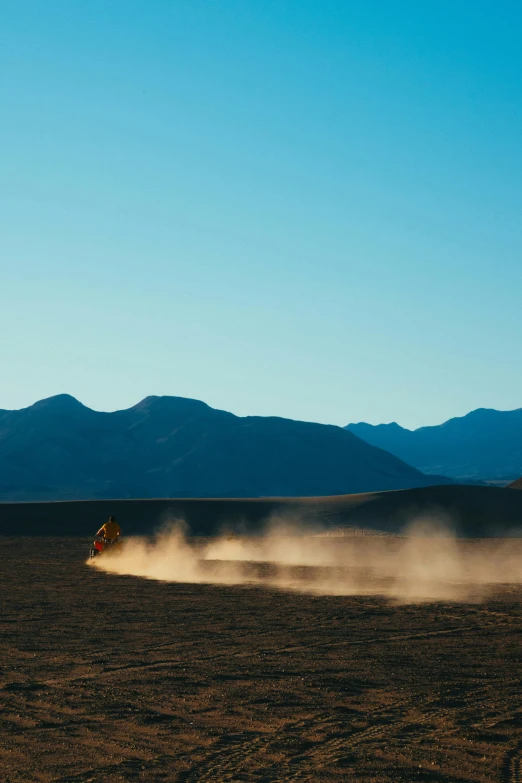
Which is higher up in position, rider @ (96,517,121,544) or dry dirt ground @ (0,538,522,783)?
rider @ (96,517,121,544)

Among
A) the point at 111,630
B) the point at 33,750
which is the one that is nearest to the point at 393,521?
the point at 111,630

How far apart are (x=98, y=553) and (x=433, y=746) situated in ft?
82.3

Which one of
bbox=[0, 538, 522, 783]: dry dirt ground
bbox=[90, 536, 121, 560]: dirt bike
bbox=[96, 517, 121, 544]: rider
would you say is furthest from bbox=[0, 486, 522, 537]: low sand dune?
bbox=[0, 538, 522, 783]: dry dirt ground

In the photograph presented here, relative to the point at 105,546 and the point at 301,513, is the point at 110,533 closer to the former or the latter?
the point at 105,546

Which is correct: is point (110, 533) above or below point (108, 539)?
above

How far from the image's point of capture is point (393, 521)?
58281 millimetres

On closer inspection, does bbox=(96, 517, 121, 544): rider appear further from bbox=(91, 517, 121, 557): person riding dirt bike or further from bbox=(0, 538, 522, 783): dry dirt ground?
bbox=(0, 538, 522, 783): dry dirt ground

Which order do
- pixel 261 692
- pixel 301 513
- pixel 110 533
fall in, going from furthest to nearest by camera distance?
pixel 301 513, pixel 110 533, pixel 261 692

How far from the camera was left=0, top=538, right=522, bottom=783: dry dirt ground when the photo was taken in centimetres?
837

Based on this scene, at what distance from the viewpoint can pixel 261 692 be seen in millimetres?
11281

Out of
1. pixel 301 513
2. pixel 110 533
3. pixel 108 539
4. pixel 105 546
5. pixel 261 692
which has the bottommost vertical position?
pixel 261 692

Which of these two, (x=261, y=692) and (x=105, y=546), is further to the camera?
(x=105, y=546)

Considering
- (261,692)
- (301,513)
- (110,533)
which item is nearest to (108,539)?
(110,533)

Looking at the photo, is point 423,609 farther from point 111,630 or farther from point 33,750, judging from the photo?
point 33,750
